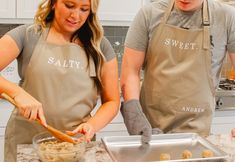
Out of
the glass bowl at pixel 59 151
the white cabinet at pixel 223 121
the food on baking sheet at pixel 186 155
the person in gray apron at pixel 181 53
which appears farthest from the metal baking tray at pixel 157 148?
the white cabinet at pixel 223 121

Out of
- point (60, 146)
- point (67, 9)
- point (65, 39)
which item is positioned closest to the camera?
point (60, 146)

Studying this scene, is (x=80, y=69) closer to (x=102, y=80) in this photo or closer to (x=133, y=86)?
(x=102, y=80)

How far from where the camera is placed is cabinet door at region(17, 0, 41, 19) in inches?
100

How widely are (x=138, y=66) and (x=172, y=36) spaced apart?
0.68 feet

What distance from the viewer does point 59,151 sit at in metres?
1.21

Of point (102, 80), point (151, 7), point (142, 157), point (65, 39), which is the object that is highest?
point (151, 7)

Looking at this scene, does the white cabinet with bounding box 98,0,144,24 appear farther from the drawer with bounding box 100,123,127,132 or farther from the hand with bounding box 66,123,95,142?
the hand with bounding box 66,123,95,142

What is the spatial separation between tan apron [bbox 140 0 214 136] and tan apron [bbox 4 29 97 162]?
1.16 ft

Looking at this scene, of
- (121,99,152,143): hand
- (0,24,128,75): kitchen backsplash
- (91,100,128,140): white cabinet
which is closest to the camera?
(121,99,152,143): hand

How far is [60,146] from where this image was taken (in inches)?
49.4

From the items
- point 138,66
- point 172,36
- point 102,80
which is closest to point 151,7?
point 172,36

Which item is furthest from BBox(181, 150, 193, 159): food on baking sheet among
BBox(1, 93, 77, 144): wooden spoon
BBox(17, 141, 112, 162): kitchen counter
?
BBox(1, 93, 77, 144): wooden spoon

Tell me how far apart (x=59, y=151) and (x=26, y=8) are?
5.18ft

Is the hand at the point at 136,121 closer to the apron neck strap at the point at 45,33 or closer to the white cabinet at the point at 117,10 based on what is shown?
the apron neck strap at the point at 45,33
